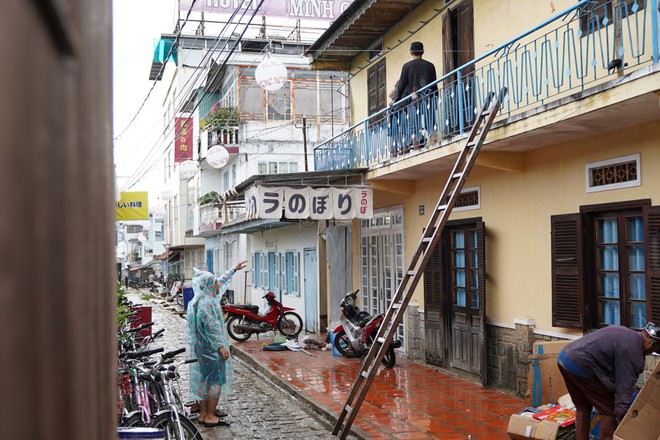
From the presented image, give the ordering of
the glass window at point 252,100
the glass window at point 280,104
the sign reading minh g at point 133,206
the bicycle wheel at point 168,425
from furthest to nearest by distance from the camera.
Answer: the glass window at point 280,104 < the glass window at point 252,100 < the sign reading minh g at point 133,206 < the bicycle wheel at point 168,425

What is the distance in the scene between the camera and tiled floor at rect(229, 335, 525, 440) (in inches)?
321

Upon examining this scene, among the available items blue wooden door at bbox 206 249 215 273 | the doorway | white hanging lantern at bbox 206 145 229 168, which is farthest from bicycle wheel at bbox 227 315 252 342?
blue wooden door at bbox 206 249 215 273

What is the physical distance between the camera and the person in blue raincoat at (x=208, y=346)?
859 cm

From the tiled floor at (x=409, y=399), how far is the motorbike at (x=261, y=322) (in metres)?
3.58

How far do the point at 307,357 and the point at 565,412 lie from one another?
26.2 feet

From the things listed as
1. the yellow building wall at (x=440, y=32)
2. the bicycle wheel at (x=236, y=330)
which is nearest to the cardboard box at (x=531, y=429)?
the yellow building wall at (x=440, y=32)

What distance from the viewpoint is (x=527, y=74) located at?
29.8 feet

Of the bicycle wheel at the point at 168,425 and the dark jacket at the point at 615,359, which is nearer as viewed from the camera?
the dark jacket at the point at 615,359

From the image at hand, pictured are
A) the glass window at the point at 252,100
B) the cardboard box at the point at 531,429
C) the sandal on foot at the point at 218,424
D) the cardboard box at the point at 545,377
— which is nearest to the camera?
the cardboard box at the point at 531,429

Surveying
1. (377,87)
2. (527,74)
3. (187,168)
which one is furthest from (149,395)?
(187,168)

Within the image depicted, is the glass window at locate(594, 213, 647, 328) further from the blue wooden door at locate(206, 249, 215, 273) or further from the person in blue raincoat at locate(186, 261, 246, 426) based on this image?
the blue wooden door at locate(206, 249, 215, 273)

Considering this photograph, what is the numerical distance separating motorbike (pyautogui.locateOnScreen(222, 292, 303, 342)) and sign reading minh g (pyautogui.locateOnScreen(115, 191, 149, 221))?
334 centimetres

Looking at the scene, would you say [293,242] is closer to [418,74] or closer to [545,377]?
[418,74]

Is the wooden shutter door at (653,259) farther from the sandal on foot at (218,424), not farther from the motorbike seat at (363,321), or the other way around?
the motorbike seat at (363,321)
